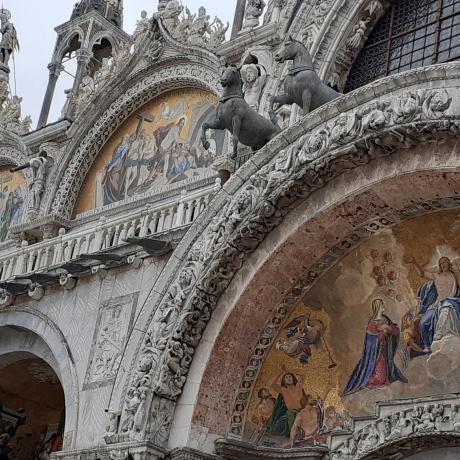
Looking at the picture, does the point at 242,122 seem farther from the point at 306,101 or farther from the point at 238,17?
the point at 238,17

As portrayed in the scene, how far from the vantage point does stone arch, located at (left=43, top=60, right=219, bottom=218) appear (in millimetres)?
16459

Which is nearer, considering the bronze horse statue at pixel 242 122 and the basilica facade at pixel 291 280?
the basilica facade at pixel 291 280

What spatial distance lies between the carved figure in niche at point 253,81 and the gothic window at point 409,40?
1.22 meters

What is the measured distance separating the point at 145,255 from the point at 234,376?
194 centimetres

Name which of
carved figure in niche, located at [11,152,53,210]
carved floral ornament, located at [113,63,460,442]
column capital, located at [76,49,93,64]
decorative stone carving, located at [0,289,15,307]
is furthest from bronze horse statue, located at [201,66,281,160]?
column capital, located at [76,49,93,64]

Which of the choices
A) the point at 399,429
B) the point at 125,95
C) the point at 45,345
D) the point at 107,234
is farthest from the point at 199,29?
the point at 399,429

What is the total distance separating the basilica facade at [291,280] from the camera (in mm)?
10094

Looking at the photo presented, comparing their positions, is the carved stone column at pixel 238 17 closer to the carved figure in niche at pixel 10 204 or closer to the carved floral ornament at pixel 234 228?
the carved floral ornament at pixel 234 228

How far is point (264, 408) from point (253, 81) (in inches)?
185

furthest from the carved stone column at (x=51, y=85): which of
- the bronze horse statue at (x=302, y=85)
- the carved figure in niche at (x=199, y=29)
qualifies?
the bronze horse statue at (x=302, y=85)

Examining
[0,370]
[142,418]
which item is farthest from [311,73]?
[0,370]

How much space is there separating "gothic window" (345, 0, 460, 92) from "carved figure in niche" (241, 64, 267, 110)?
3.99 feet

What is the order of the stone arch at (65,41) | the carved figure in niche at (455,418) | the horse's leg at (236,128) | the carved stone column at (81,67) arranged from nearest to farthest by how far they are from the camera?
1. the carved figure in niche at (455,418)
2. the horse's leg at (236,128)
3. the carved stone column at (81,67)
4. the stone arch at (65,41)

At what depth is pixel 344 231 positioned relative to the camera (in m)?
10.8
